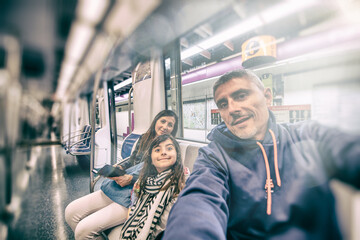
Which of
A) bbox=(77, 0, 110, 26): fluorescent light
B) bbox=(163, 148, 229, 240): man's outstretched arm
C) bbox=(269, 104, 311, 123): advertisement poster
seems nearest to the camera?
bbox=(77, 0, 110, 26): fluorescent light

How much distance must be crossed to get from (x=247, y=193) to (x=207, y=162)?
9.2 inches

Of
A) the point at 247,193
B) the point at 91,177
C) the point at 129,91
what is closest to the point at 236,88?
the point at 247,193

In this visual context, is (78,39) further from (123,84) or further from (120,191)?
(120,191)

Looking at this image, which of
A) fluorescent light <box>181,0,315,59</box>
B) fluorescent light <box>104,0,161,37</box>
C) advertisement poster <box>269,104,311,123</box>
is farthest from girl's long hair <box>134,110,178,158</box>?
advertisement poster <box>269,104,311,123</box>

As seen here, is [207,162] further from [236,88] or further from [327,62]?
[327,62]

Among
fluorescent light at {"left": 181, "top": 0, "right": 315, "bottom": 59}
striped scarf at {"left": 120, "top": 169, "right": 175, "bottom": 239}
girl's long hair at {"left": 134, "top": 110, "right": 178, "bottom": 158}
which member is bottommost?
striped scarf at {"left": 120, "top": 169, "right": 175, "bottom": 239}

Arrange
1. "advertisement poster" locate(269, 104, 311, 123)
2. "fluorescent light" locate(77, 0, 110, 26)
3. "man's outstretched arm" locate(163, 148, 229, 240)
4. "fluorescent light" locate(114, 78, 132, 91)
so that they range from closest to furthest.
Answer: "fluorescent light" locate(77, 0, 110, 26) < "man's outstretched arm" locate(163, 148, 229, 240) < "advertisement poster" locate(269, 104, 311, 123) < "fluorescent light" locate(114, 78, 132, 91)

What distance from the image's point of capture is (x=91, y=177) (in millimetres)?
953

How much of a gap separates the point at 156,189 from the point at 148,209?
108mm

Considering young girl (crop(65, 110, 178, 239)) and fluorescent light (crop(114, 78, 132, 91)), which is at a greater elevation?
fluorescent light (crop(114, 78, 132, 91))

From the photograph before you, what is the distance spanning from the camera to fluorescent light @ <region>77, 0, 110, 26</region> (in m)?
0.32

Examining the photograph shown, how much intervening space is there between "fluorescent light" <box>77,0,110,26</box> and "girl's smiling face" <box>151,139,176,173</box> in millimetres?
693

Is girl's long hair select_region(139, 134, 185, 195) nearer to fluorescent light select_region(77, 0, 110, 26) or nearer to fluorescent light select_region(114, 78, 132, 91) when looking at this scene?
fluorescent light select_region(114, 78, 132, 91)

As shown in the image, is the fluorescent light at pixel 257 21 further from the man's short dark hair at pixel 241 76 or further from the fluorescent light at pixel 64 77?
the fluorescent light at pixel 64 77
